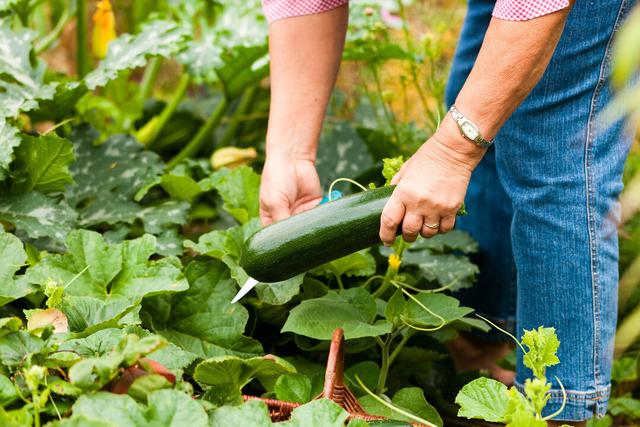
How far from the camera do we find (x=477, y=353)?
5.37ft

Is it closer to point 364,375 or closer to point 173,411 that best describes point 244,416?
point 173,411

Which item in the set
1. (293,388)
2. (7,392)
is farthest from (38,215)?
(293,388)

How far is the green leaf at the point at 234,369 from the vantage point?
3.01 ft

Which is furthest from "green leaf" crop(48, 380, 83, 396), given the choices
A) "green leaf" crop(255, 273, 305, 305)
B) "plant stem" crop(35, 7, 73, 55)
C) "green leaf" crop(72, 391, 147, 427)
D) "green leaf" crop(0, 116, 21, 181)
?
"plant stem" crop(35, 7, 73, 55)

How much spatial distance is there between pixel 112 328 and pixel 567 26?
1.00 metres

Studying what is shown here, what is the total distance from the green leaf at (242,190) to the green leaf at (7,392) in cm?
82

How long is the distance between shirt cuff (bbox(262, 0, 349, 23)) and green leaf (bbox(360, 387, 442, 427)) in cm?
86

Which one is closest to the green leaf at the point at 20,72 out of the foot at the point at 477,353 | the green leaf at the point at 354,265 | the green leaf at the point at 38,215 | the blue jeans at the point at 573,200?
the green leaf at the point at 38,215

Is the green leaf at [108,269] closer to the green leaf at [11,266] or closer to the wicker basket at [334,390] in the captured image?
the green leaf at [11,266]

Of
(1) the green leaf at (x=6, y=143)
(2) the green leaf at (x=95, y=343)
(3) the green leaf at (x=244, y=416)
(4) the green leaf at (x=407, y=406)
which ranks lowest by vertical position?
(4) the green leaf at (x=407, y=406)

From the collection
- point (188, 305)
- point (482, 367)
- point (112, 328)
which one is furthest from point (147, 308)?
point (482, 367)

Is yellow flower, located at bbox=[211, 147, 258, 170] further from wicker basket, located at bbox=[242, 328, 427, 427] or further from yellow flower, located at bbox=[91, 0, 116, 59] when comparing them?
wicker basket, located at bbox=[242, 328, 427, 427]

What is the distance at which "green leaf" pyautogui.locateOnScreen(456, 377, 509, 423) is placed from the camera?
84 centimetres

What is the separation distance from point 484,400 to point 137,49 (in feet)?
4.44
